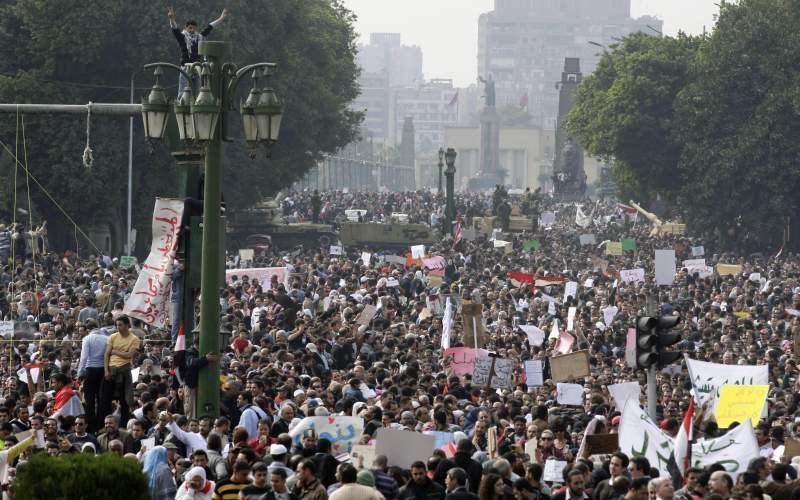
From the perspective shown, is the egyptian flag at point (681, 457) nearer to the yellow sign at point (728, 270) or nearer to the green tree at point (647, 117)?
the yellow sign at point (728, 270)

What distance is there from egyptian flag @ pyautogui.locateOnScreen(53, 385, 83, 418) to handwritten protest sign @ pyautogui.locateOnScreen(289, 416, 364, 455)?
276 centimetres

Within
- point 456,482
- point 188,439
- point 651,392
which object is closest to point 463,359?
point 651,392

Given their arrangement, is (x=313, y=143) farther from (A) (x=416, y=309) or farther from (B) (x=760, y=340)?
(B) (x=760, y=340)

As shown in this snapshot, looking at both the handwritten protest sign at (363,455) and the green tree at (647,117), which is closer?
the handwritten protest sign at (363,455)

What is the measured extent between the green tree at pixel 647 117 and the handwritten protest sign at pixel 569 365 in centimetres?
4310

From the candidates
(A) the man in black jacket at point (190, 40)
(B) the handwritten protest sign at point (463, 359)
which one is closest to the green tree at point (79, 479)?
(A) the man in black jacket at point (190, 40)

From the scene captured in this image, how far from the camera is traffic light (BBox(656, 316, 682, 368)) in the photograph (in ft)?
59.0

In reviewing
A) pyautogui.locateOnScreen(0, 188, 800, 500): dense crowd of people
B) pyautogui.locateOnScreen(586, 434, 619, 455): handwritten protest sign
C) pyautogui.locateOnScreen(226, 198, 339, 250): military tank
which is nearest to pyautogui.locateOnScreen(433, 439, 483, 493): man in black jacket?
pyautogui.locateOnScreen(0, 188, 800, 500): dense crowd of people

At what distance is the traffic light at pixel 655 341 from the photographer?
18.0 metres

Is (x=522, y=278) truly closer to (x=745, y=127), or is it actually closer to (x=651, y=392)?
(x=651, y=392)

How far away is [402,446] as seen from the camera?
50.5 feet

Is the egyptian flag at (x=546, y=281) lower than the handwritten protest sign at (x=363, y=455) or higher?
higher

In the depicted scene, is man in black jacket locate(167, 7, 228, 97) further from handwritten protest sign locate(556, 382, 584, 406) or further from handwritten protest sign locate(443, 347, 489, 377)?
handwritten protest sign locate(443, 347, 489, 377)

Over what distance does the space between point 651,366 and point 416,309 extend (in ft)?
52.6
